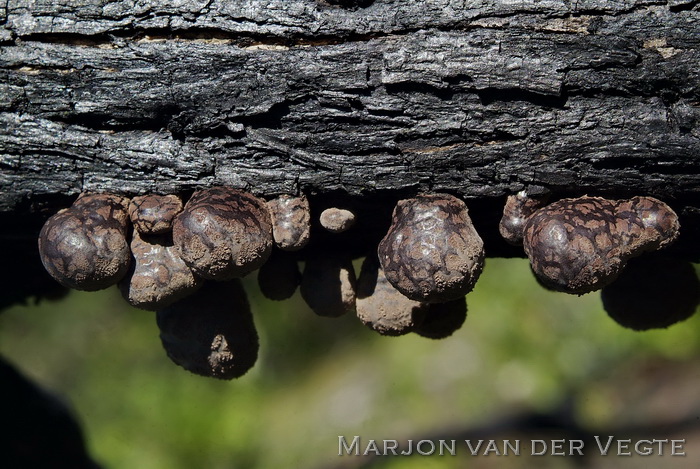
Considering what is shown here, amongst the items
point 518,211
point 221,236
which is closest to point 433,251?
point 518,211

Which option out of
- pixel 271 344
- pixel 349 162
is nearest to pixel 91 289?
pixel 349 162

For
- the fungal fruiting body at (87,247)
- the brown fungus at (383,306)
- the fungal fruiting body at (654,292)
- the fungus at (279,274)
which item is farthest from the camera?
the fungal fruiting body at (654,292)

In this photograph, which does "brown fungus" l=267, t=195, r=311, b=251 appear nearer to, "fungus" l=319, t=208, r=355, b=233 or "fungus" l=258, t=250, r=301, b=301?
"fungus" l=319, t=208, r=355, b=233

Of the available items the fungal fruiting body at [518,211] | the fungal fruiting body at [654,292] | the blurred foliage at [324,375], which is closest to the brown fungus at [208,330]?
the fungal fruiting body at [518,211]

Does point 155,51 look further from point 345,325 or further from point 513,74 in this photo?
point 345,325

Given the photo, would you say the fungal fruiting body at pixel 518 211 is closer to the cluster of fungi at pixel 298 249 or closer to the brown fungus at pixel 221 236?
the cluster of fungi at pixel 298 249

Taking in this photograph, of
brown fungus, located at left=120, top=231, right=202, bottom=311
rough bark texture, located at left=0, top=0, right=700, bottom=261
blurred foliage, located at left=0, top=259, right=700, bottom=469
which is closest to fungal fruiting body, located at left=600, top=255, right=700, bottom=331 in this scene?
rough bark texture, located at left=0, top=0, right=700, bottom=261

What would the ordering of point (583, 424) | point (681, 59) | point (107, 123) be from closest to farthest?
point (681, 59)
point (107, 123)
point (583, 424)
